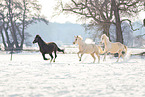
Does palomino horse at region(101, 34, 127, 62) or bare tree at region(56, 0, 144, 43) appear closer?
palomino horse at region(101, 34, 127, 62)

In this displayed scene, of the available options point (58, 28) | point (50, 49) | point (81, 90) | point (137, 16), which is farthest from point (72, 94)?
point (58, 28)

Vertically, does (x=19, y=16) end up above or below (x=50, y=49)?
above

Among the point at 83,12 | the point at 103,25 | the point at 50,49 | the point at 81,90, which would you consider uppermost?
the point at 83,12

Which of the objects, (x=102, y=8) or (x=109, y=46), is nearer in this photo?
(x=109, y=46)

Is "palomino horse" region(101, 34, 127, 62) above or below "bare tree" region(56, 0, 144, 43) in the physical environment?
below

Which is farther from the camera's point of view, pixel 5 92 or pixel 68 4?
pixel 68 4

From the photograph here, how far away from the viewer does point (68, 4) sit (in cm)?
2289

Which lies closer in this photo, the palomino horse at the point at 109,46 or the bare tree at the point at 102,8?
the palomino horse at the point at 109,46

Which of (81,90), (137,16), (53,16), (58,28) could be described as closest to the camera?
(81,90)

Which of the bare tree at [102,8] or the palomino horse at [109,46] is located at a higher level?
the bare tree at [102,8]

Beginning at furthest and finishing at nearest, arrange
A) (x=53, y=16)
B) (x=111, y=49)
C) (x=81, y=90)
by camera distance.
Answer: (x=53, y=16) → (x=111, y=49) → (x=81, y=90)

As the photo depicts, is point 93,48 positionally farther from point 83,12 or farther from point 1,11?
point 1,11

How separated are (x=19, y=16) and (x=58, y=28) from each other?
154039 millimetres

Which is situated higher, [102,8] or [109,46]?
[102,8]
